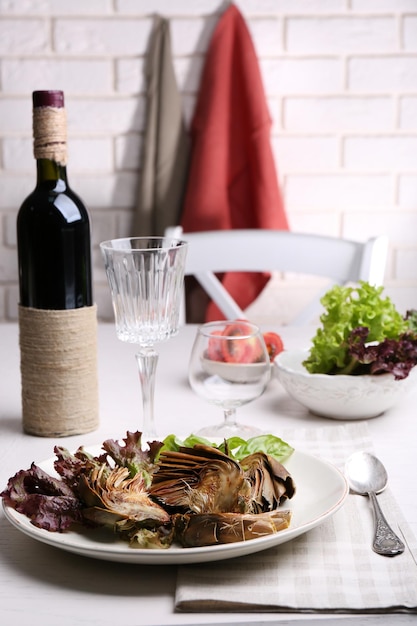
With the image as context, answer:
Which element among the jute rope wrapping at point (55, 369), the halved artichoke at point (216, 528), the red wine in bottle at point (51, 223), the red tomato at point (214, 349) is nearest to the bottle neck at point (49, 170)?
the red wine in bottle at point (51, 223)

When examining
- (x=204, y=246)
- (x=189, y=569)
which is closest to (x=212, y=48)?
(x=204, y=246)

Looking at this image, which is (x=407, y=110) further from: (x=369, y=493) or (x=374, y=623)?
(x=374, y=623)

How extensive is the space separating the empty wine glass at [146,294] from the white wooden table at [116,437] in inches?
3.7

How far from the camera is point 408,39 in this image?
2.21 m

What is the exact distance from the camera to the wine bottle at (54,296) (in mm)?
988

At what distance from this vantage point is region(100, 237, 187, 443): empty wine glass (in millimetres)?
979

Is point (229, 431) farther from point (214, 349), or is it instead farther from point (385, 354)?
point (385, 354)

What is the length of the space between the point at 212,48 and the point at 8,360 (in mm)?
1124

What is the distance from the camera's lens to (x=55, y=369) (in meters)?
1.02

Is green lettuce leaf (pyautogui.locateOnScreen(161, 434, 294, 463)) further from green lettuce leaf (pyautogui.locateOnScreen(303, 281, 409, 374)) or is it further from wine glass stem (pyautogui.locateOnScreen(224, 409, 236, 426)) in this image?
green lettuce leaf (pyautogui.locateOnScreen(303, 281, 409, 374))

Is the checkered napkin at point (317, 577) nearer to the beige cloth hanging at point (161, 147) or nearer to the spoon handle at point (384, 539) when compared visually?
the spoon handle at point (384, 539)

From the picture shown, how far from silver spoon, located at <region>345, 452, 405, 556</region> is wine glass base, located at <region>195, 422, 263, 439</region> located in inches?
6.2

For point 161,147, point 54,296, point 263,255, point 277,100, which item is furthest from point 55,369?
point 277,100

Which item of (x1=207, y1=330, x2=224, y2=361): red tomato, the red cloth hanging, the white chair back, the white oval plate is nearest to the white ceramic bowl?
(x1=207, y1=330, x2=224, y2=361): red tomato
